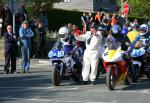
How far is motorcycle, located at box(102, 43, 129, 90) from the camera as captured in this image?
15703mm

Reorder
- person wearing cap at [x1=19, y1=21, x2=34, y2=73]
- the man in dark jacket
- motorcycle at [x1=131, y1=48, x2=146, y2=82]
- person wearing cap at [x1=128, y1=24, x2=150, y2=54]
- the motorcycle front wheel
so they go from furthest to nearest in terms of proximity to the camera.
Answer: person wearing cap at [x1=19, y1=21, x2=34, y2=73]
the man in dark jacket
person wearing cap at [x1=128, y1=24, x2=150, y2=54]
motorcycle at [x1=131, y1=48, x2=146, y2=82]
the motorcycle front wheel

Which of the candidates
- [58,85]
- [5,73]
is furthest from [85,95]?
[5,73]

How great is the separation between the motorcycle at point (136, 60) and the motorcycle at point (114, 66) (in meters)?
1.44

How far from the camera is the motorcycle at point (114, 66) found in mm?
15703

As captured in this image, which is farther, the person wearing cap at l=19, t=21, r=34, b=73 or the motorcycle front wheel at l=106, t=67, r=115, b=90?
the person wearing cap at l=19, t=21, r=34, b=73

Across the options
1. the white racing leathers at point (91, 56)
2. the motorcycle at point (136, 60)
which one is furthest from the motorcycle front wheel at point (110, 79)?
the motorcycle at point (136, 60)

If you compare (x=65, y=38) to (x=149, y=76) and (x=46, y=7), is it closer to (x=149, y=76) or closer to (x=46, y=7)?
(x=149, y=76)

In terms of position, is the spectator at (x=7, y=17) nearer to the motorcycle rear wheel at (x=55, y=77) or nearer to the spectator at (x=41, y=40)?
the spectator at (x=41, y=40)

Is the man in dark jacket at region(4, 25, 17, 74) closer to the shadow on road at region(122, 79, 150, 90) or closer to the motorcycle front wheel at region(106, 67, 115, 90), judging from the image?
the shadow on road at region(122, 79, 150, 90)

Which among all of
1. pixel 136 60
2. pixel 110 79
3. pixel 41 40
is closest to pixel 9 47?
pixel 136 60

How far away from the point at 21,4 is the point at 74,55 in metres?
10.5

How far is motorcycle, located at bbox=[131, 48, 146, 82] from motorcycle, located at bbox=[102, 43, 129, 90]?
1443 mm

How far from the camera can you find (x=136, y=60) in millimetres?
18344

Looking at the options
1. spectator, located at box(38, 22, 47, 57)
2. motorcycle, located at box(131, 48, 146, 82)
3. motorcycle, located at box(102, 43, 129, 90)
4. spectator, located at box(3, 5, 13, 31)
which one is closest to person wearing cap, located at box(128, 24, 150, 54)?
motorcycle, located at box(131, 48, 146, 82)
